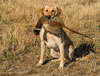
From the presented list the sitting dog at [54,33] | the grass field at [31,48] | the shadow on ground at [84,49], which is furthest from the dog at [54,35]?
the shadow on ground at [84,49]

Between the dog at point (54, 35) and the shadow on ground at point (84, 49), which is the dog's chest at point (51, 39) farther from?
the shadow on ground at point (84, 49)

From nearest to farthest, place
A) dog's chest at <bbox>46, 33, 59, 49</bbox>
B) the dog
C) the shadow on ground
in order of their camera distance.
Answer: the dog
dog's chest at <bbox>46, 33, 59, 49</bbox>
the shadow on ground

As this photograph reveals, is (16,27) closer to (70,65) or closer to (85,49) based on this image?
(85,49)

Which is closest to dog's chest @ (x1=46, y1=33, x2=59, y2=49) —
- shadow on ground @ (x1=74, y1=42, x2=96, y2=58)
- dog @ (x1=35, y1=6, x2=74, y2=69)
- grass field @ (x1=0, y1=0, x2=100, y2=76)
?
dog @ (x1=35, y1=6, x2=74, y2=69)

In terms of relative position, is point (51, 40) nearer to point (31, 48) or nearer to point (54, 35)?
point (54, 35)

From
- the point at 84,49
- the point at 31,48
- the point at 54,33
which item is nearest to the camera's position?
the point at 54,33

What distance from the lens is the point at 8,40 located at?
5332mm

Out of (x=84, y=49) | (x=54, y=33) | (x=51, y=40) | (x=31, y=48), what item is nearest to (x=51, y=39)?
(x=51, y=40)

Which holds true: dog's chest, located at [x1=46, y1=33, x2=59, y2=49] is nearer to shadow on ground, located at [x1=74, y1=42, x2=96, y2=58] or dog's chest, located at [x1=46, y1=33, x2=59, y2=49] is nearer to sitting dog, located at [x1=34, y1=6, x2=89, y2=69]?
sitting dog, located at [x1=34, y1=6, x2=89, y2=69]

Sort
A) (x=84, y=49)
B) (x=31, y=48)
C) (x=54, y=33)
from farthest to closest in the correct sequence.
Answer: (x=84, y=49) → (x=31, y=48) → (x=54, y=33)

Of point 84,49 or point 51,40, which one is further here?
point 84,49

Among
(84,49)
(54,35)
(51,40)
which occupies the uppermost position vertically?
(54,35)

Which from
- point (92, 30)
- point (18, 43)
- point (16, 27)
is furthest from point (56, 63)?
point (92, 30)

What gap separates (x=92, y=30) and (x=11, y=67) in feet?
12.5
